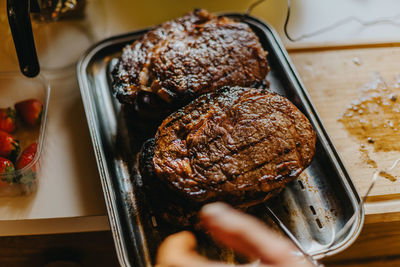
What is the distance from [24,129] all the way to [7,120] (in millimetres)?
73

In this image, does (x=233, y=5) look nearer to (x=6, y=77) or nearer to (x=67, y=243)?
(x=6, y=77)

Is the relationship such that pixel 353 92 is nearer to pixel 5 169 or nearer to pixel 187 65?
pixel 187 65

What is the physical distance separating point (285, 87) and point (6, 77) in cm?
114

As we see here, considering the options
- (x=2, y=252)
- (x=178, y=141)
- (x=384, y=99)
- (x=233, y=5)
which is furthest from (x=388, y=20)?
(x=2, y=252)

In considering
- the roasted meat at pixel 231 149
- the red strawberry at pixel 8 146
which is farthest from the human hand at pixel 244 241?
the red strawberry at pixel 8 146

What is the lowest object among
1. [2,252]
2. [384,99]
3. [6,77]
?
[2,252]

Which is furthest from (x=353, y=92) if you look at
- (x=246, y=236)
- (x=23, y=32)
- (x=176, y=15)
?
(x=23, y=32)

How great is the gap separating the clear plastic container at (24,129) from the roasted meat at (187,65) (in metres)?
0.34

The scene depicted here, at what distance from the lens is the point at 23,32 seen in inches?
48.2

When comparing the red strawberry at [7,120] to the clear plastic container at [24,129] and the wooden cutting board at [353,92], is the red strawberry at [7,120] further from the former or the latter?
the wooden cutting board at [353,92]

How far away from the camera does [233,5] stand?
1.87 meters

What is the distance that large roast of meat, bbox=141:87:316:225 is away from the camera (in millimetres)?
1031

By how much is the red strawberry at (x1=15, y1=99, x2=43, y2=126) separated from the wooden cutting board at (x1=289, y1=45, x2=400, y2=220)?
3.58ft

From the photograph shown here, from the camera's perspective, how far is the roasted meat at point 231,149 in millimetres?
1031
